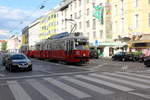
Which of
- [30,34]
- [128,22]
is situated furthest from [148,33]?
[30,34]

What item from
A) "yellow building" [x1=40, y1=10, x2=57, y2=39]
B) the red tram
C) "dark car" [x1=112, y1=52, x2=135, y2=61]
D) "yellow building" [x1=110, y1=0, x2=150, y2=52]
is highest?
"yellow building" [x1=40, y1=10, x2=57, y2=39]

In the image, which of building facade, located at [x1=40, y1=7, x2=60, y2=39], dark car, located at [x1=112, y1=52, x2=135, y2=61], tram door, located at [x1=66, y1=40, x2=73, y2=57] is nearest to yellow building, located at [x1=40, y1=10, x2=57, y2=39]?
building facade, located at [x1=40, y1=7, x2=60, y2=39]

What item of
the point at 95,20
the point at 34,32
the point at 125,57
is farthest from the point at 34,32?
the point at 125,57

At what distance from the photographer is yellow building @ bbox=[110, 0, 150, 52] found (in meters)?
40.1

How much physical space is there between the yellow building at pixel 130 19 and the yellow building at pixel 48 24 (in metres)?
41.3

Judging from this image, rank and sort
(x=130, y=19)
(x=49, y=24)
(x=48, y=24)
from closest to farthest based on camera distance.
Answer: (x=130, y=19)
(x=49, y=24)
(x=48, y=24)

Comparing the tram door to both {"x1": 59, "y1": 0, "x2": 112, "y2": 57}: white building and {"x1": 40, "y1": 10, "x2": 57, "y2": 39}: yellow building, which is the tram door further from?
{"x1": 40, "y1": 10, "x2": 57, "y2": 39}: yellow building

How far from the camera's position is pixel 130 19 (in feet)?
142

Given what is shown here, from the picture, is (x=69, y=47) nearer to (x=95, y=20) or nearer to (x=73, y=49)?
(x=73, y=49)

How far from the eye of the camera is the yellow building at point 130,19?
40062mm

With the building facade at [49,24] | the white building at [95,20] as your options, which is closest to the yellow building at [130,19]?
the white building at [95,20]

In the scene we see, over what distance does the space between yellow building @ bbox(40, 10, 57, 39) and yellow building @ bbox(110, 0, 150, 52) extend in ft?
135

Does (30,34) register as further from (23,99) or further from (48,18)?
(23,99)

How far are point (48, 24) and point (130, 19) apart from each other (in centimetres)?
5614
